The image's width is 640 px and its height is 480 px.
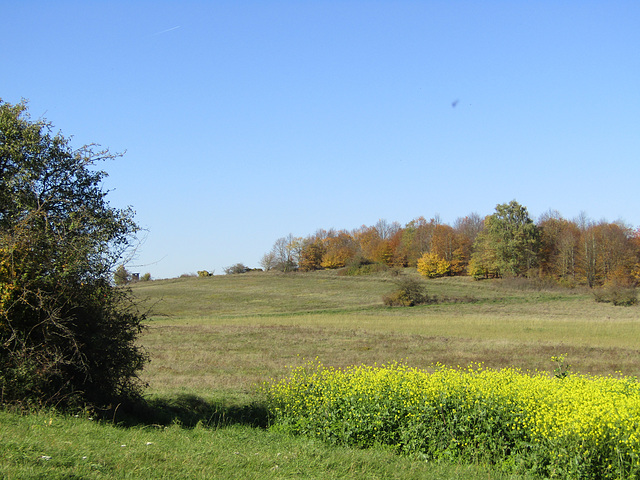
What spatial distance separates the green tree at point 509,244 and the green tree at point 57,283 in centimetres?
8304

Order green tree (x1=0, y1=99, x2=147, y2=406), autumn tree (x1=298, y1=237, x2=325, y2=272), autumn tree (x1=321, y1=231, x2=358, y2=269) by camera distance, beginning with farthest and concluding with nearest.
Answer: autumn tree (x1=298, y1=237, x2=325, y2=272)
autumn tree (x1=321, y1=231, x2=358, y2=269)
green tree (x1=0, y1=99, x2=147, y2=406)

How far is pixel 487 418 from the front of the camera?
8.26 m

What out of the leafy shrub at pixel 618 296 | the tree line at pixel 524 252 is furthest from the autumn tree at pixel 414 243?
the leafy shrub at pixel 618 296

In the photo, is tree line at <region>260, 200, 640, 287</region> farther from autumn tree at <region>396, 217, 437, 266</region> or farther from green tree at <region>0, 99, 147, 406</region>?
green tree at <region>0, 99, 147, 406</region>

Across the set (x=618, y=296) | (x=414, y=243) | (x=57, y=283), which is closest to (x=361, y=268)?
(x=414, y=243)

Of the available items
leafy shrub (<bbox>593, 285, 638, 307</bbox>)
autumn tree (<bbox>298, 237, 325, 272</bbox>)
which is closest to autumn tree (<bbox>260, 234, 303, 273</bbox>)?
autumn tree (<bbox>298, 237, 325, 272</bbox>)

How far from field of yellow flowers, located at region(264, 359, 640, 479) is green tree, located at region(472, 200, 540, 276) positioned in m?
81.9

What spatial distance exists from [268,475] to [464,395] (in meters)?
3.74

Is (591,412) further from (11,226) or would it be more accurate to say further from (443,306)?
(443,306)

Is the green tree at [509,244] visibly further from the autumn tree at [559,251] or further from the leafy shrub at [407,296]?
the leafy shrub at [407,296]

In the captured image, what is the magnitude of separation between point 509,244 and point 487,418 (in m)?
84.6

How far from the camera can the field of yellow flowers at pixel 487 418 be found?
707cm

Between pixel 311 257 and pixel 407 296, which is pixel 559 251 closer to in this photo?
pixel 407 296

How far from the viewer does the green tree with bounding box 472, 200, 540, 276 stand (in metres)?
88.1
